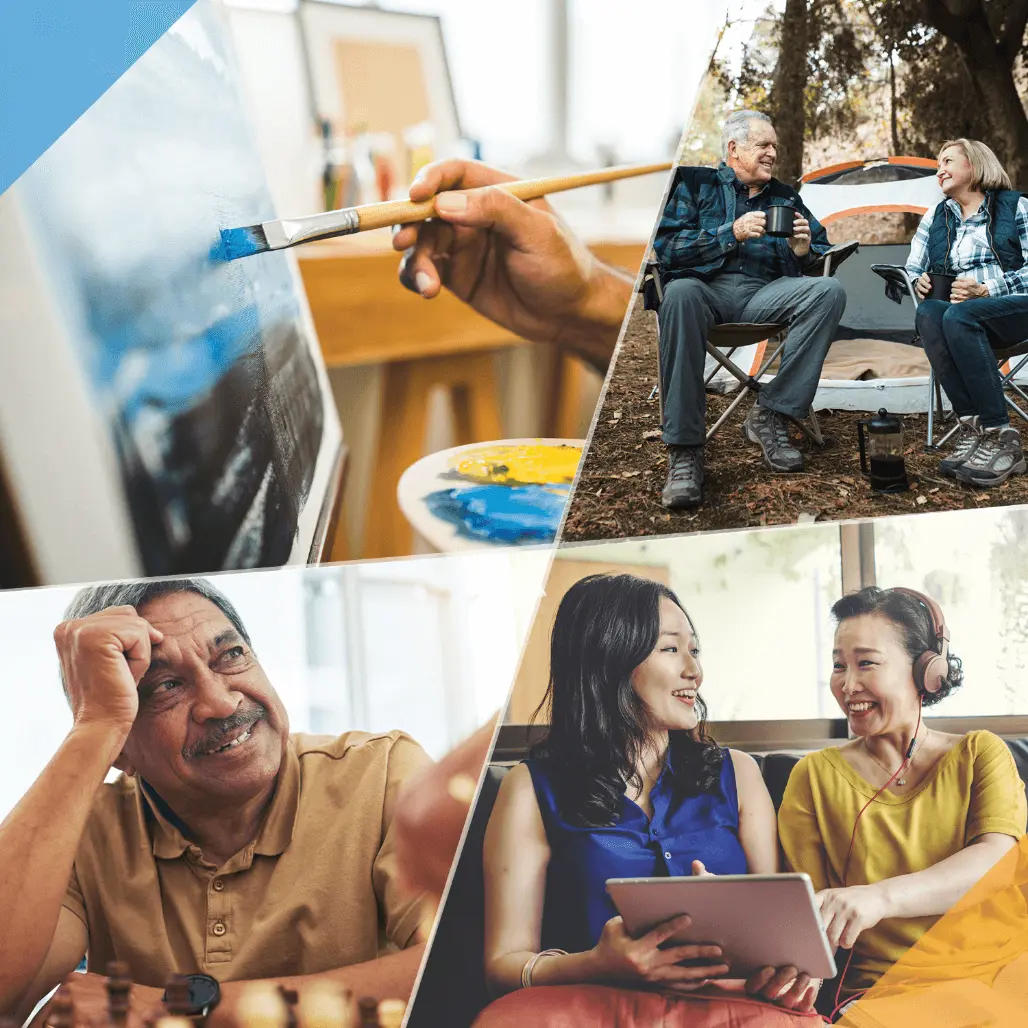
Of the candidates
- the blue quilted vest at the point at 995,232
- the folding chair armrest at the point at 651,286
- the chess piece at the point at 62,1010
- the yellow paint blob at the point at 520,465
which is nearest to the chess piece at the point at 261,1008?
the chess piece at the point at 62,1010

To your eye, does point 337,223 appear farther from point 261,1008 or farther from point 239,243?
point 261,1008

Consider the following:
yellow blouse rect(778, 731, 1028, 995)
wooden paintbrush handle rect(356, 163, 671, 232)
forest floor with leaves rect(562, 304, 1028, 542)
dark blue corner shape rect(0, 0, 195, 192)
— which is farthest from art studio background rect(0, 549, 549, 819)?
dark blue corner shape rect(0, 0, 195, 192)

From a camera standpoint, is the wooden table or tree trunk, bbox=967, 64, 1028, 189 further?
tree trunk, bbox=967, 64, 1028, 189

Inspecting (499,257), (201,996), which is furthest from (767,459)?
(201,996)

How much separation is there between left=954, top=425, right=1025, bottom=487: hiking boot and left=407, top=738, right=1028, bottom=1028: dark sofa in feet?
2.21

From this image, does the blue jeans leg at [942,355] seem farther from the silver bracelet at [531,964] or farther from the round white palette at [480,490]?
the silver bracelet at [531,964]

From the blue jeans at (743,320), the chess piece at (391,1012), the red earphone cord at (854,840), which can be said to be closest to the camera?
the red earphone cord at (854,840)

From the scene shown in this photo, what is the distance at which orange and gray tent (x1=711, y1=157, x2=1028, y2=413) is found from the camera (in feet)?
8.93

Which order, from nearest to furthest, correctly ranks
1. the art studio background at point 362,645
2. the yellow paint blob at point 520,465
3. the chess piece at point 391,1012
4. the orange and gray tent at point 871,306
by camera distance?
the chess piece at point 391,1012, the art studio background at point 362,645, the yellow paint blob at point 520,465, the orange and gray tent at point 871,306

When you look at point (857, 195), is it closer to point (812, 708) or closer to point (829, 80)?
point (829, 80)

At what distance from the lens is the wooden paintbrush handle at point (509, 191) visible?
211 cm

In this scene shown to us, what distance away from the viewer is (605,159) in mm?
2172

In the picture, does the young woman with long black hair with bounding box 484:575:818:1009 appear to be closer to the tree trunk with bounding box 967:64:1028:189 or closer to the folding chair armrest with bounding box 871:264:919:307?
the folding chair armrest with bounding box 871:264:919:307

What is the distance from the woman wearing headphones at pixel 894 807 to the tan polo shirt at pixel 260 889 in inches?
26.9
